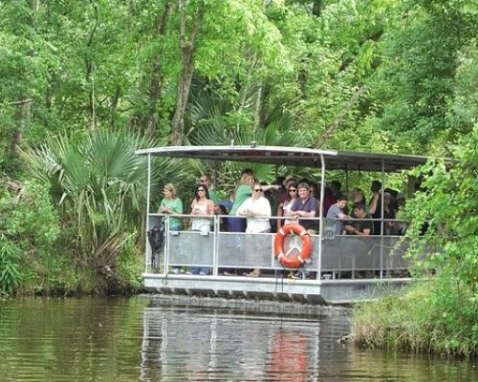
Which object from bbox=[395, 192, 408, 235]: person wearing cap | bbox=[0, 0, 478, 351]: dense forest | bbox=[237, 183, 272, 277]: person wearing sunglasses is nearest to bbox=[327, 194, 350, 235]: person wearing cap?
bbox=[237, 183, 272, 277]: person wearing sunglasses

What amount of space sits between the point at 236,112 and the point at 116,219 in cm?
562

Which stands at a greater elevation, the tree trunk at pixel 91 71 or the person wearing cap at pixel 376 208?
the tree trunk at pixel 91 71

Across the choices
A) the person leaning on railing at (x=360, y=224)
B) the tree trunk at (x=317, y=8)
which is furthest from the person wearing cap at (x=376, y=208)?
the tree trunk at (x=317, y=8)

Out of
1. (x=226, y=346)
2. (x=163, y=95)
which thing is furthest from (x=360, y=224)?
(x=163, y=95)

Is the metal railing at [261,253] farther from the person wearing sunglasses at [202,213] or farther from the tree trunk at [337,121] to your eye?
the tree trunk at [337,121]

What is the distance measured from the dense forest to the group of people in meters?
1.57

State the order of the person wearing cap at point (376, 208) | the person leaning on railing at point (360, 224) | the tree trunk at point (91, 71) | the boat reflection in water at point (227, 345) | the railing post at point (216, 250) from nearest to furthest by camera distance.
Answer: the boat reflection in water at point (227, 345), the railing post at point (216, 250), the person leaning on railing at point (360, 224), the person wearing cap at point (376, 208), the tree trunk at point (91, 71)

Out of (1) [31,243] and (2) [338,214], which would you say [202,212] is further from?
(1) [31,243]

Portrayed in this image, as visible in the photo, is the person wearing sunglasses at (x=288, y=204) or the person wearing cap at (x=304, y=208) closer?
the person wearing cap at (x=304, y=208)

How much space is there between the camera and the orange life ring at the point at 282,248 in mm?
23859

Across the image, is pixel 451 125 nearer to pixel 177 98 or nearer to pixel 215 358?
pixel 177 98

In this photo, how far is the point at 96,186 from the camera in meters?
26.9

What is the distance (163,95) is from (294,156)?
23.2 ft

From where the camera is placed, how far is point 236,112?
31.8 meters
